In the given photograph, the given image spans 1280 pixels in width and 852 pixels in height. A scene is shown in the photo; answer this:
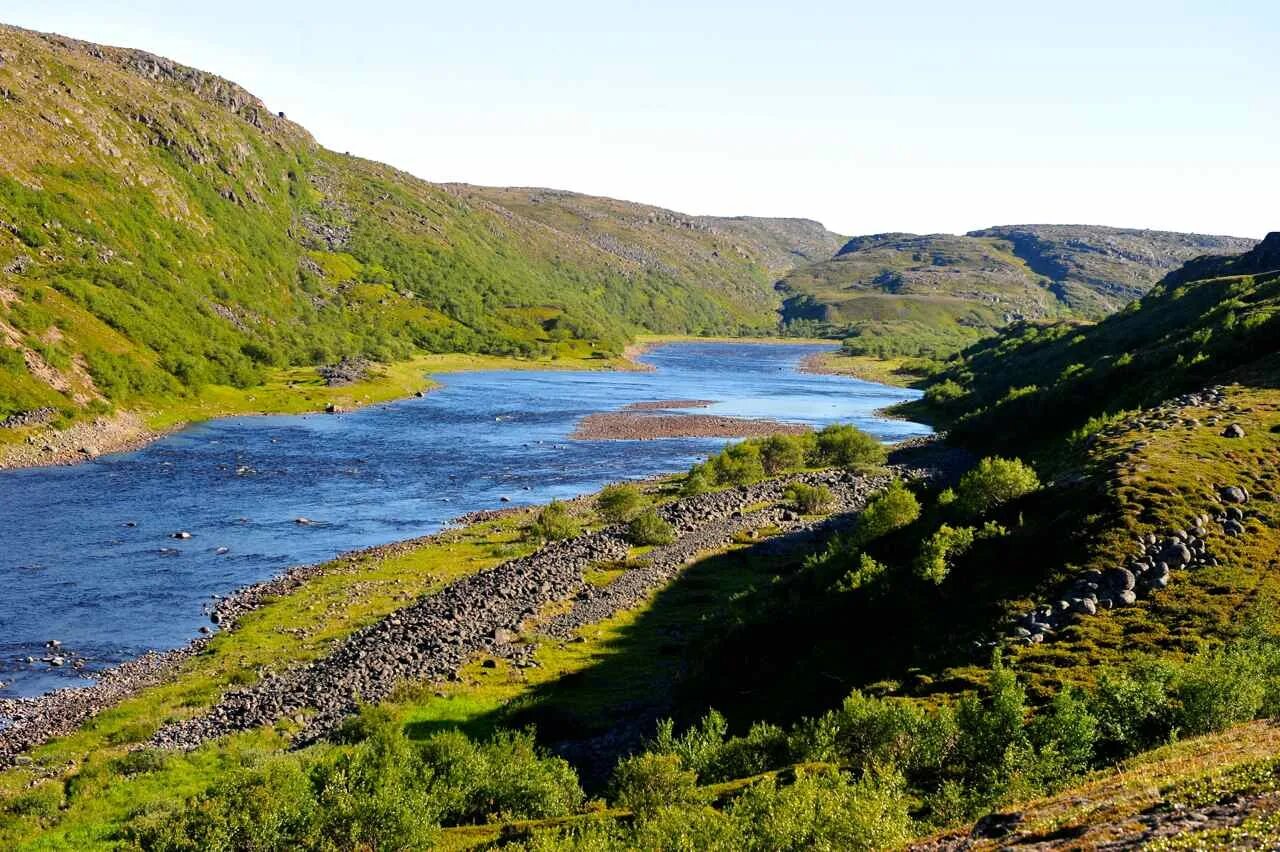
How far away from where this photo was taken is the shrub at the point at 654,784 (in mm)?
30797

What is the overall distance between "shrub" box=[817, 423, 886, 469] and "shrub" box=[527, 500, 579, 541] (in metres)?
48.0

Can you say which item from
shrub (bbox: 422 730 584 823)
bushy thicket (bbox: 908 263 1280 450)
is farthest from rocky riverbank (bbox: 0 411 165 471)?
bushy thicket (bbox: 908 263 1280 450)

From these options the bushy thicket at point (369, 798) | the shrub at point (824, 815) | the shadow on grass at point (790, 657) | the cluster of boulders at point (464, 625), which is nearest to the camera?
the shrub at point (824, 815)

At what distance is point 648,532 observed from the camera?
80.5 metres

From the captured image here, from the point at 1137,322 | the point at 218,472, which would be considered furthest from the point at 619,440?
the point at 1137,322

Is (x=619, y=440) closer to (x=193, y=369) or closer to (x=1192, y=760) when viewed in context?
(x=193, y=369)

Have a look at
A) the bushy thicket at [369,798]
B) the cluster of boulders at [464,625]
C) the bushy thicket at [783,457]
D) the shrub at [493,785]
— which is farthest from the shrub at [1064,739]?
the bushy thicket at [783,457]

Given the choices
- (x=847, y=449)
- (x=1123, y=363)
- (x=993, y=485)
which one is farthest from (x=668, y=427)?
(x=993, y=485)

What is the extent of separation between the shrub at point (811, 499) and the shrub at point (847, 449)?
2310 cm

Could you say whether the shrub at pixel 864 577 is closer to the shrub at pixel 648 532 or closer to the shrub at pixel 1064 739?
the shrub at pixel 1064 739

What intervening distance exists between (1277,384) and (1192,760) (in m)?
50.4

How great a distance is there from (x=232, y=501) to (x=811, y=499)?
194ft

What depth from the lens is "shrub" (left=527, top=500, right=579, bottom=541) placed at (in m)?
81.1

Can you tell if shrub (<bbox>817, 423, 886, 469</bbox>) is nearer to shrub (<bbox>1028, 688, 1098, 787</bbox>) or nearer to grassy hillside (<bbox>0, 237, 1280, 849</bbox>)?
grassy hillside (<bbox>0, 237, 1280, 849</bbox>)
